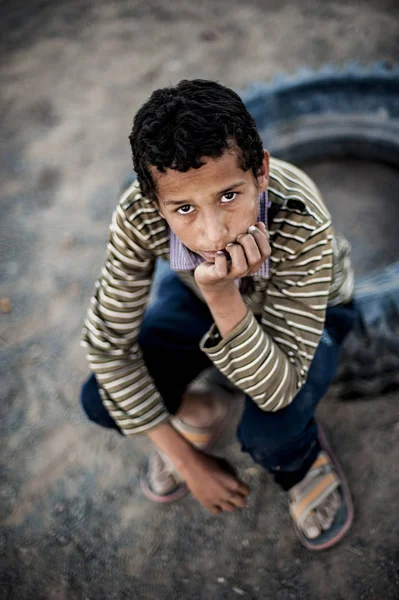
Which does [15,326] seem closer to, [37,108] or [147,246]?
[147,246]

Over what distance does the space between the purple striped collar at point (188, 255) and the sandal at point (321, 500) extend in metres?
0.90

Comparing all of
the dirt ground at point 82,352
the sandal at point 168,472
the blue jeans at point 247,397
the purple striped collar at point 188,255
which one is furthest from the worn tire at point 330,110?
the sandal at point 168,472

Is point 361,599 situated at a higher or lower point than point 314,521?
lower

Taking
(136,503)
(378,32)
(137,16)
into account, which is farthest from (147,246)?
(137,16)

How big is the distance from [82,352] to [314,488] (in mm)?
1257

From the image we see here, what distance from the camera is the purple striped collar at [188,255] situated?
1.34 m

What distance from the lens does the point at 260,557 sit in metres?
1.85

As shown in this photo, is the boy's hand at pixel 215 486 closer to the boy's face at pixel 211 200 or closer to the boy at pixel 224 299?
the boy at pixel 224 299

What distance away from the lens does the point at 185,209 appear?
3.97ft

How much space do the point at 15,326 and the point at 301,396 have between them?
1707 mm

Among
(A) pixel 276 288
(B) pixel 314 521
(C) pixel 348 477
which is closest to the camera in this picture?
(A) pixel 276 288

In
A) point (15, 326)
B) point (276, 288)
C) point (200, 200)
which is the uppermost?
point (200, 200)

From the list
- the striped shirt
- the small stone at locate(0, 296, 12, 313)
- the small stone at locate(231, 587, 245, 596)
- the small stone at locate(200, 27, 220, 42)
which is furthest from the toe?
the small stone at locate(200, 27, 220, 42)

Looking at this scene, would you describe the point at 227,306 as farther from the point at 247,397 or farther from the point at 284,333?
the point at 247,397
